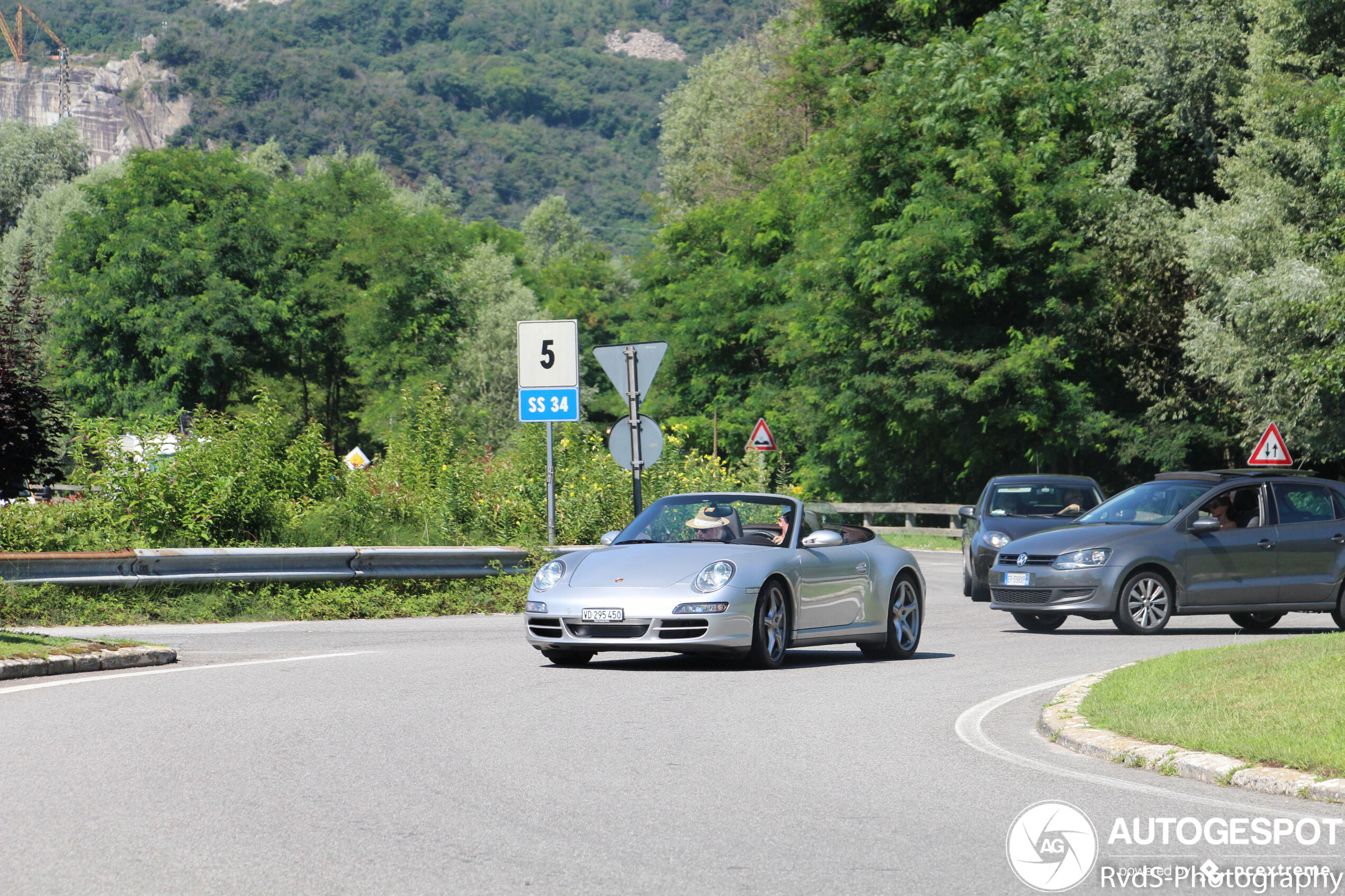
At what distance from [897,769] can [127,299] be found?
5511 centimetres

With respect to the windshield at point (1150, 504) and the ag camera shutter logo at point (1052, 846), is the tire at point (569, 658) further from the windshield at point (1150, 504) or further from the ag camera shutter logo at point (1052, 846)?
the windshield at point (1150, 504)

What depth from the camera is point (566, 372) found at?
19828mm

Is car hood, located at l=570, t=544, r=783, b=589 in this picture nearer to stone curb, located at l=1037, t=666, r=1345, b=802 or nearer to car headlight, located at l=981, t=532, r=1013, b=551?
stone curb, located at l=1037, t=666, r=1345, b=802

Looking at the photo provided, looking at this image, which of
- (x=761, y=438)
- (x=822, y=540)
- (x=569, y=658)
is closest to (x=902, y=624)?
(x=822, y=540)

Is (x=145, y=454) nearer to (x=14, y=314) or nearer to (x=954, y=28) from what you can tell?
(x=14, y=314)

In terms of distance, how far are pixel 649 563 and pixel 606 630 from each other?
0.67 m

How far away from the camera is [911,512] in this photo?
43.8m

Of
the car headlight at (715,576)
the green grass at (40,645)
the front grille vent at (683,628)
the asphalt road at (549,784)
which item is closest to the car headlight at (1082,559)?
the asphalt road at (549,784)

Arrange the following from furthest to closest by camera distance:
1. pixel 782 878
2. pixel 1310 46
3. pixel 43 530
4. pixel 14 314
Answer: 1. pixel 1310 46
2. pixel 43 530
3. pixel 14 314
4. pixel 782 878

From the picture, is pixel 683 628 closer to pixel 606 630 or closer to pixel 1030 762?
pixel 606 630

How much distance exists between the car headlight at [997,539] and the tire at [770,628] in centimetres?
907

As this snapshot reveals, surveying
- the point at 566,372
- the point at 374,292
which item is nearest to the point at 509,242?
the point at 374,292

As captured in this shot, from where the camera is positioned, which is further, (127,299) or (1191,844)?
(127,299)

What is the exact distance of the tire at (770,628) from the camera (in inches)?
485
